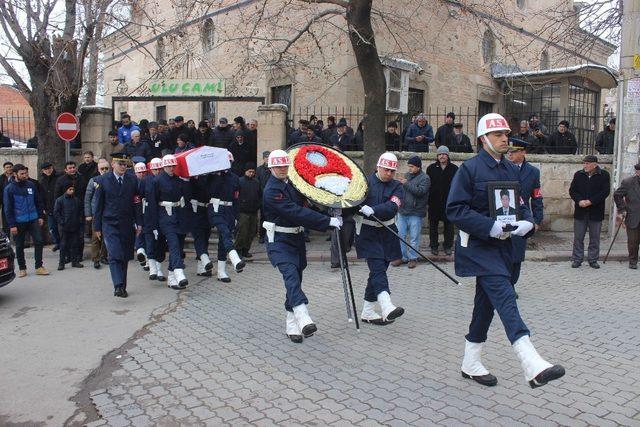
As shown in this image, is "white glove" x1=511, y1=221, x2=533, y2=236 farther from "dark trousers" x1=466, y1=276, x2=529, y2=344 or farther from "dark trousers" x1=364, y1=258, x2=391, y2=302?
"dark trousers" x1=364, y1=258, x2=391, y2=302

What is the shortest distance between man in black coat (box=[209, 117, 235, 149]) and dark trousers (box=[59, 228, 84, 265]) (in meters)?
4.26

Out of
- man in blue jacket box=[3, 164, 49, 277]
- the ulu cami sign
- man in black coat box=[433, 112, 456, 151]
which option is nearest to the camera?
man in blue jacket box=[3, 164, 49, 277]

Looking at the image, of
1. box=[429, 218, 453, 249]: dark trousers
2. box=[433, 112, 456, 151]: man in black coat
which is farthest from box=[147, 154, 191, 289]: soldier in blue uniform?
box=[433, 112, 456, 151]: man in black coat

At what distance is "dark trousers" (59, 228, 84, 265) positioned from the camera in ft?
34.9

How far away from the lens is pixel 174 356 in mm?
5617

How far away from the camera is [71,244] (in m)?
10.8

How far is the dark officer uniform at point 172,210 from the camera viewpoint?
8.81 metres

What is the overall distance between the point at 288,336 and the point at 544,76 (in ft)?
55.9

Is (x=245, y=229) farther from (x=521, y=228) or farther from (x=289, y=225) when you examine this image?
(x=521, y=228)

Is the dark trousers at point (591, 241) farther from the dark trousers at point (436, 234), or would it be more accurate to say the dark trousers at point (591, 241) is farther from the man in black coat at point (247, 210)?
the man in black coat at point (247, 210)

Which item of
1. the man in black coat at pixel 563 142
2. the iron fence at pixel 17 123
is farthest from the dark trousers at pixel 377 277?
the iron fence at pixel 17 123

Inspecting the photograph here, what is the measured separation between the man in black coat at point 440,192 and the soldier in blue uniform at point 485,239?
→ 6.39 metres

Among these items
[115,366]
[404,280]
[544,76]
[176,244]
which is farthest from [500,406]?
[544,76]

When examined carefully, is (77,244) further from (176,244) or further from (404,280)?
(404,280)
